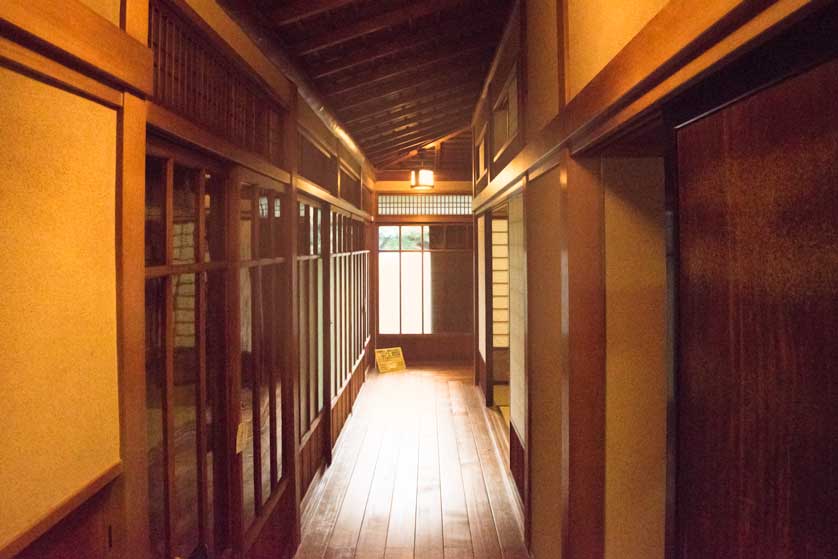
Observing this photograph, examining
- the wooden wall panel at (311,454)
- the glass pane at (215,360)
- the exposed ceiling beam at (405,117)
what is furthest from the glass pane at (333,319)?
the glass pane at (215,360)

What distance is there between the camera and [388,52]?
3.55m

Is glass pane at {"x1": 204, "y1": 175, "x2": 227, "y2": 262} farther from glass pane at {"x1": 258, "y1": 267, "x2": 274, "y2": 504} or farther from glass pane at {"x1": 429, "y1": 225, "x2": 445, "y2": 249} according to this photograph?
glass pane at {"x1": 429, "y1": 225, "x2": 445, "y2": 249}

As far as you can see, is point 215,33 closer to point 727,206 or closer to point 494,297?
point 727,206

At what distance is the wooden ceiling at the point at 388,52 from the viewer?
302cm

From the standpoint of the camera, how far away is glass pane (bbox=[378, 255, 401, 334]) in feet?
29.6

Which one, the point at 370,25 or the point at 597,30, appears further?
the point at 370,25

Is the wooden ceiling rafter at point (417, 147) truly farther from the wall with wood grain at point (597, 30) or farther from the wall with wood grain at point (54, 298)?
the wall with wood grain at point (54, 298)

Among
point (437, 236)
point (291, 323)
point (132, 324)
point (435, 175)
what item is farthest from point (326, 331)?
point (435, 175)

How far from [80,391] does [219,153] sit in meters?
1.18

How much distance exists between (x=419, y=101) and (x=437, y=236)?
3.96m

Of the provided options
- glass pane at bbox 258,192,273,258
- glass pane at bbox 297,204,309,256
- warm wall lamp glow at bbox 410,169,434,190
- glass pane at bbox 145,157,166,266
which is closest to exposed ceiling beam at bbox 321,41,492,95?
glass pane at bbox 297,204,309,256

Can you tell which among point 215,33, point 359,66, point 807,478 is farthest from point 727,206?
point 359,66

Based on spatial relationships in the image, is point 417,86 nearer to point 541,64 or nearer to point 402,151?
point 541,64

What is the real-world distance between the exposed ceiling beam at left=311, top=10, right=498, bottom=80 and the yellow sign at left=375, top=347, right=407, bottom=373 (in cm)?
541
